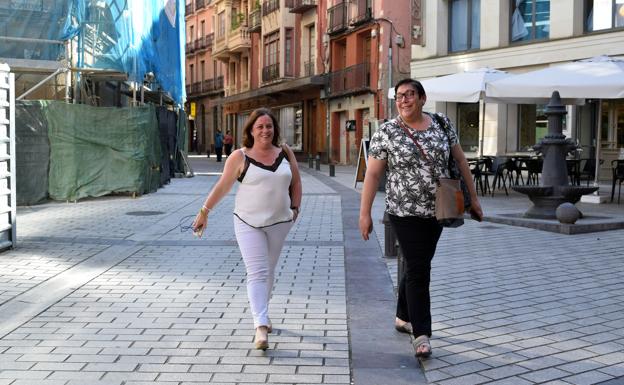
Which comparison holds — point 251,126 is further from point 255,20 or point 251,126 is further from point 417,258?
point 255,20

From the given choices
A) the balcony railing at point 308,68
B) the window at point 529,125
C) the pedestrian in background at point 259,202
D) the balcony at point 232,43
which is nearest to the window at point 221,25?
the balcony at point 232,43

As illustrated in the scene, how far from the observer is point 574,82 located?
12367mm

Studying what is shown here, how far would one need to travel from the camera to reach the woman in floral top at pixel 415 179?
14.7ft

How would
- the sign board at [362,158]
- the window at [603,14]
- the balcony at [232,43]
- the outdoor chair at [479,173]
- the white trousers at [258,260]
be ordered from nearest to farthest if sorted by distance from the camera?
the white trousers at [258,260] < the outdoor chair at [479,173] < the sign board at [362,158] < the window at [603,14] < the balcony at [232,43]

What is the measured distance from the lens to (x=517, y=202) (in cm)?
1473

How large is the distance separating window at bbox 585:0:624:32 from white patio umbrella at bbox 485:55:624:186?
23.7ft

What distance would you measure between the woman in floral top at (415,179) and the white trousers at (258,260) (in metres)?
0.68

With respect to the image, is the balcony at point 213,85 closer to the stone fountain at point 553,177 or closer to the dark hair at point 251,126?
the stone fountain at point 553,177

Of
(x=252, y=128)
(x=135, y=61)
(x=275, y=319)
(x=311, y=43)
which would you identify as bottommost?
(x=275, y=319)

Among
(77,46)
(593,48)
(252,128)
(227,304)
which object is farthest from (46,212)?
(593,48)

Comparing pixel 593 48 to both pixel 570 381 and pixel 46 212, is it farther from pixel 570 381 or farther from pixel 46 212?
pixel 570 381

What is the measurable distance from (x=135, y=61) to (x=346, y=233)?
8.89 meters

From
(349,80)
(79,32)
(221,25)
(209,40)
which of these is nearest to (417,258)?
(79,32)

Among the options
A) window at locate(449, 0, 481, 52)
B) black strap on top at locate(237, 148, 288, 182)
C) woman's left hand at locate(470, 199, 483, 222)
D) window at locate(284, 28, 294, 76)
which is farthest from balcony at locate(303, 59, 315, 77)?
woman's left hand at locate(470, 199, 483, 222)
